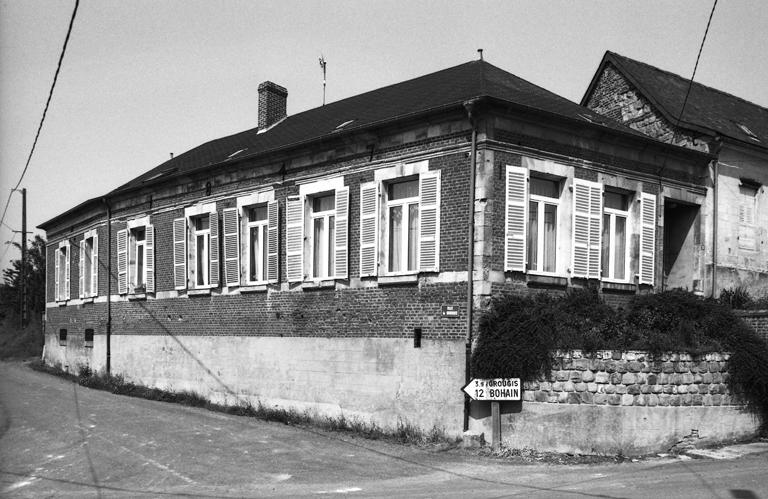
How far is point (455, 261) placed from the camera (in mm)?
13227

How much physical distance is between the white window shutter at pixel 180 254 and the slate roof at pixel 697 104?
11.8 metres

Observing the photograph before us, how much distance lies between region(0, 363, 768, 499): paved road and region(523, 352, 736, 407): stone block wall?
104 centimetres

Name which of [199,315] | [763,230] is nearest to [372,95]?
[199,315]

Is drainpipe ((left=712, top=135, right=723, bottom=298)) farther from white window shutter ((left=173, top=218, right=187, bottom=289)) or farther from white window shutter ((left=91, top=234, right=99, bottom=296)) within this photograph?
white window shutter ((left=91, top=234, right=99, bottom=296))

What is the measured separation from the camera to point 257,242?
17.8 meters

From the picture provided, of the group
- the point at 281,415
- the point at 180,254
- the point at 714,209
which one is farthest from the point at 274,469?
the point at 714,209

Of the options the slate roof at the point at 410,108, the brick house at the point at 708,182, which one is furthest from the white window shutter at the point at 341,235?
the brick house at the point at 708,182

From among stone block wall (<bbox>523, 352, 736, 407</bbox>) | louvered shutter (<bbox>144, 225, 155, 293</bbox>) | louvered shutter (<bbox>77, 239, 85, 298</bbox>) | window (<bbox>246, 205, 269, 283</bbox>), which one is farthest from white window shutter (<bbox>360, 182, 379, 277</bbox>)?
louvered shutter (<bbox>77, 239, 85, 298</bbox>)

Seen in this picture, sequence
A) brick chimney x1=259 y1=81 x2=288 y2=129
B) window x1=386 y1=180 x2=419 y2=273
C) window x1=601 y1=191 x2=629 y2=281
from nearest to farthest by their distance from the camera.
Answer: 1. window x1=386 y1=180 x2=419 y2=273
2. window x1=601 y1=191 x2=629 y2=281
3. brick chimney x1=259 y1=81 x2=288 y2=129

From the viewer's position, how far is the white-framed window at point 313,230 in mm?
15648

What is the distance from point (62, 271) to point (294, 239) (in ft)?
48.2

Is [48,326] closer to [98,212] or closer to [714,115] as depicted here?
[98,212]

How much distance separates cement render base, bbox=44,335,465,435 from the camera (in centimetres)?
1315

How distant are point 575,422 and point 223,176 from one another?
1048cm
